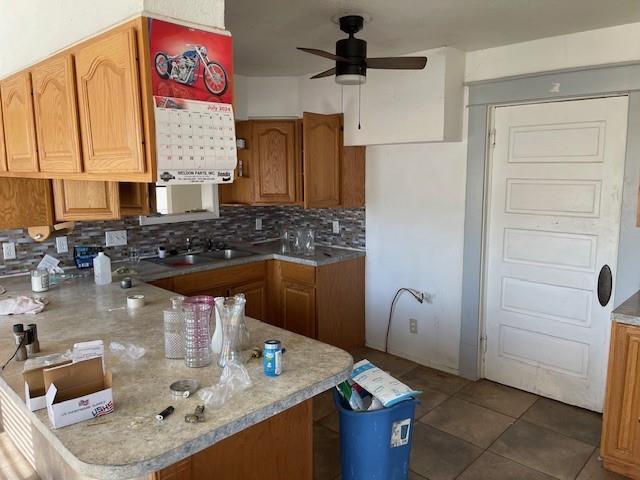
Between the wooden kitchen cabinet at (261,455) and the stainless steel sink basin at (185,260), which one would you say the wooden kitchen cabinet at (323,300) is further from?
the wooden kitchen cabinet at (261,455)

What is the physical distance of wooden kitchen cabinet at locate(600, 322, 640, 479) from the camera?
2.29m

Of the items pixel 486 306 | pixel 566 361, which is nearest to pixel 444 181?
pixel 486 306

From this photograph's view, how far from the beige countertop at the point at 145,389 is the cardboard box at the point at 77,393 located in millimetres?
28

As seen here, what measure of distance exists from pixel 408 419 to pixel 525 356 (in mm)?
1602

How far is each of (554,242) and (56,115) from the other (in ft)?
9.48

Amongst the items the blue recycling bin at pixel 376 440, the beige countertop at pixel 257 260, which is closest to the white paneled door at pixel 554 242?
the beige countertop at pixel 257 260

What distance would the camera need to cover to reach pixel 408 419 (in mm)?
2115

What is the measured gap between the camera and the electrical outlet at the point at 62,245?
3258 mm

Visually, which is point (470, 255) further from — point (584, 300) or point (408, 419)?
point (408, 419)

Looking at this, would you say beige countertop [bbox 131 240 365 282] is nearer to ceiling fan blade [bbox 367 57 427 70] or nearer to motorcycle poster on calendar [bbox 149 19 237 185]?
ceiling fan blade [bbox 367 57 427 70]

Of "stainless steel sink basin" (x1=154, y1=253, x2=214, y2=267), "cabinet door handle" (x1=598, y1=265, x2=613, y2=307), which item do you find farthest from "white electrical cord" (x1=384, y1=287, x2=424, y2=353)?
"stainless steel sink basin" (x1=154, y1=253, x2=214, y2=267)

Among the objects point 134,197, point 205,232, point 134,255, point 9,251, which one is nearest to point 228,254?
point 205,232

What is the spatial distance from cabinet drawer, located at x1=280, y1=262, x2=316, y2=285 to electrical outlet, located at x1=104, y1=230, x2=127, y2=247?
1.23m

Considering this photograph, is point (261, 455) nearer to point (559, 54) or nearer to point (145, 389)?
point (145, 389)
